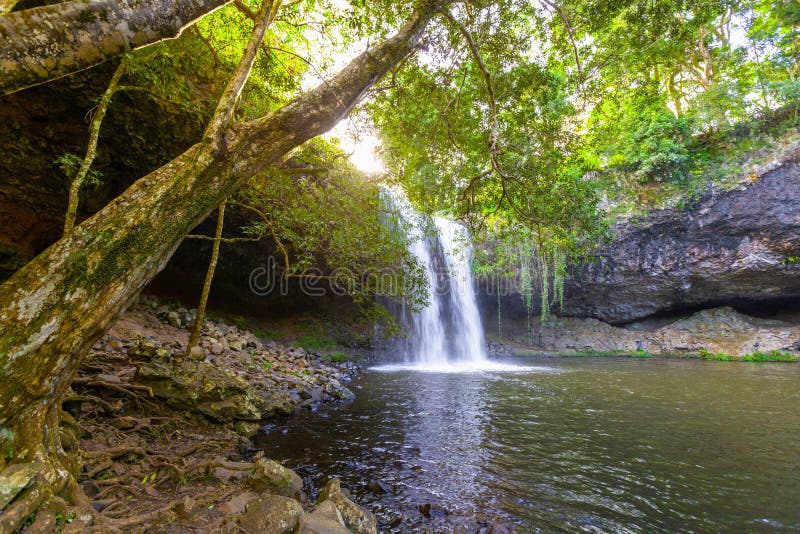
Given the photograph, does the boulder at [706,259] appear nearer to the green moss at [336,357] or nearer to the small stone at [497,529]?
the green moss at [336,357]

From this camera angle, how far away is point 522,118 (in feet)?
18.9

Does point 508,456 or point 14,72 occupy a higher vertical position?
point 14,72

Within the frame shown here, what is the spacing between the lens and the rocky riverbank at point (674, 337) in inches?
600

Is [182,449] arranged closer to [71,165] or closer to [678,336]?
[71,165]

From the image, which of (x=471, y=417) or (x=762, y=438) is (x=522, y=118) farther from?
(x=762, y=438)

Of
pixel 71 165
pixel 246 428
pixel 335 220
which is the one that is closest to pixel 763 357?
pixel 335 220

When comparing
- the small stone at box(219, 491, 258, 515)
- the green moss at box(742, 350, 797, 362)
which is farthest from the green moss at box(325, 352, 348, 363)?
the green moss at box(742, 350, 797, 362)

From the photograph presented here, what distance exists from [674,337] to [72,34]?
74.7 ft

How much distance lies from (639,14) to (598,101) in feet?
4.08

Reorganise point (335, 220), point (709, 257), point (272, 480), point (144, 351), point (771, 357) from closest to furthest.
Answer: point (272, 480)
point (144, 351)
point (335, 220)
point (771, 357)
point (709, 257)

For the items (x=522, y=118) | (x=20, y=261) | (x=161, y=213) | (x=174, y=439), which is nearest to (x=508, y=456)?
(x=174, y=439)

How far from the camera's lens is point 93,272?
2.20 meters

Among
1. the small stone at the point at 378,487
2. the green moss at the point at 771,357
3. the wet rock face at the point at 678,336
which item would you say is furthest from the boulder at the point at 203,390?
the green moss at the point at 771,357

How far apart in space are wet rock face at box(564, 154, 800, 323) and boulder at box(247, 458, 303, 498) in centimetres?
1786
